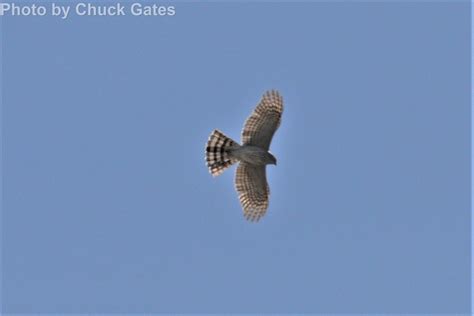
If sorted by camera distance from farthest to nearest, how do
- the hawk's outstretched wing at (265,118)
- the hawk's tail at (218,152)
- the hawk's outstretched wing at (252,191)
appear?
the hawk's outstretched wing at (252,191) < the hawk's tail at (218,152) < the hawk's outstretched wing at (265,118)

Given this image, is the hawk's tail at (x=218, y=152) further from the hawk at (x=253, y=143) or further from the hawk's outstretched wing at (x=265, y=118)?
the hawk's outstretched wing at (x=265, y=118)

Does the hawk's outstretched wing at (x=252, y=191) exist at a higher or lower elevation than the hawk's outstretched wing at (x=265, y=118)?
lower

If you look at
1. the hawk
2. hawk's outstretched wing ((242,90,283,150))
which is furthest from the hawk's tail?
hawk's outstretched wing ((242,90,283,150))

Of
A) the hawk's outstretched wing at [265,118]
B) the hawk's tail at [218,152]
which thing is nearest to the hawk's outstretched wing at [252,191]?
the hawk's tail at [218,152]

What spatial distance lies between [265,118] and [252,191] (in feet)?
9.51

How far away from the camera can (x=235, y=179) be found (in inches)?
2178

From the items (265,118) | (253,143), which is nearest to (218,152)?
(253,143)

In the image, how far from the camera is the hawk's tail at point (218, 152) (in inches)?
2116

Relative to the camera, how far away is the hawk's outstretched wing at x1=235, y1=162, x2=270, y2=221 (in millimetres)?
55094

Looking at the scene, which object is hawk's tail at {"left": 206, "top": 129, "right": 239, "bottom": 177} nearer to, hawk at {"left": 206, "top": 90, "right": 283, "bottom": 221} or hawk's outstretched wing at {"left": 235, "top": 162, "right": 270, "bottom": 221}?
hawk at {"left": 206, "top": 90, "right": 283, "bottom": 221}

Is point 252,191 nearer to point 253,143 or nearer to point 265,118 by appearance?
point 253,143

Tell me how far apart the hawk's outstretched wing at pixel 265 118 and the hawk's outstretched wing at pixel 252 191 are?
163cm

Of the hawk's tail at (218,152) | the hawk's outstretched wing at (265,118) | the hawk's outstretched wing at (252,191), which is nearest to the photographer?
the hawk's outstretched wing at (265,118)

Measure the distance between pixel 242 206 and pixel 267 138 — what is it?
2546mm
